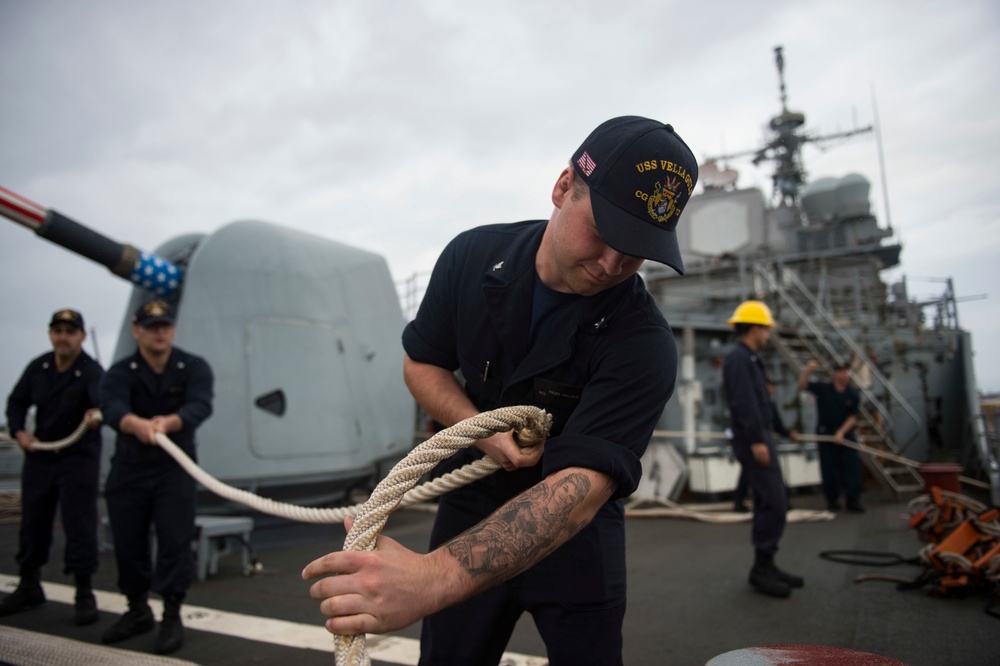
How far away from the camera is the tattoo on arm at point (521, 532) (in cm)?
105

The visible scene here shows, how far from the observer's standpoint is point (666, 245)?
1270 mm

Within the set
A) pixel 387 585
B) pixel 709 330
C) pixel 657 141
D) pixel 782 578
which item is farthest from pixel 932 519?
pixel 709 330

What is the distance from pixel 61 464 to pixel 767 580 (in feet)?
13.9

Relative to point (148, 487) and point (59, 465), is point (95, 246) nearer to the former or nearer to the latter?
point (59, 465)

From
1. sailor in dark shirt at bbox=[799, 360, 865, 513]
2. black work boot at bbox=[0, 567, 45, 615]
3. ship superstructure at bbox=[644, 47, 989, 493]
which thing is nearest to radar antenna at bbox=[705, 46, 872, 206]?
ship superstructure at bbox=[644, 47, 989, 493]

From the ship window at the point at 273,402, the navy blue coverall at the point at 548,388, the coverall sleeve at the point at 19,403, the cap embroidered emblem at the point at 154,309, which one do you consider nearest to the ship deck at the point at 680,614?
the ship window at the point at 273,402

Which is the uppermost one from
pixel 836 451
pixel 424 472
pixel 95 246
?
pixel 95 246

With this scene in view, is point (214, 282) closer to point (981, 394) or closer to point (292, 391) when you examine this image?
point (292, 391)

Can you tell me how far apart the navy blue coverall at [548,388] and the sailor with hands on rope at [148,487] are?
2.06 m

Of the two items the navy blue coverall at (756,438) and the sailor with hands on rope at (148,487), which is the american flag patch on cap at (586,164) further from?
the navy blue coverall at (756,438)

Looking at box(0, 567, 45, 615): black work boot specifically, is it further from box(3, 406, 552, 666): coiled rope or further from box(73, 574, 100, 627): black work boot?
box(3, 406, 552, 666): coiled rope

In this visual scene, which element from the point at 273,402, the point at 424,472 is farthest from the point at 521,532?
the point at 273,402

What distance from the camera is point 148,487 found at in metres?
3.11

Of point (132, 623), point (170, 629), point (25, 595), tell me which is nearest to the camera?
point (170, 629)
